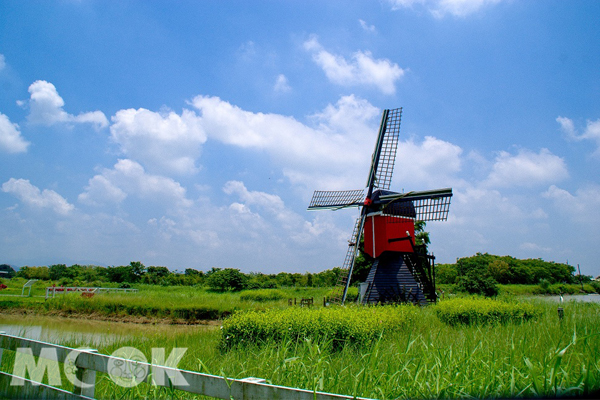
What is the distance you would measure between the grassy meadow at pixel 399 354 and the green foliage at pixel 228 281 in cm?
2720

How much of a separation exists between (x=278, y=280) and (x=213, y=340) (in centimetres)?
3831

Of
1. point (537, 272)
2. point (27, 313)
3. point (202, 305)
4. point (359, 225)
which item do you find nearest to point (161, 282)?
point (27, 313)

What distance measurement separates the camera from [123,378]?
7.60 ft

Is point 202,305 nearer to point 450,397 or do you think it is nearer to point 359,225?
point 359,225

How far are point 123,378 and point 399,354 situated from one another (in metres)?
2.71

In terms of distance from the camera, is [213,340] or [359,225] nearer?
[213,340]

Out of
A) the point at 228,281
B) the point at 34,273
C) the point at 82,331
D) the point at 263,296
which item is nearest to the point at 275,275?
the point at 228,281

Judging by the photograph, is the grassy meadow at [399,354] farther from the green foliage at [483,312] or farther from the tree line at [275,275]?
the tree line at [275,275]

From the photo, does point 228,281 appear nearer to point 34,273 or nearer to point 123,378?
point 34,273

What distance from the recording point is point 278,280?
147 ft

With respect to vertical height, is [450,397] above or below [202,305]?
above

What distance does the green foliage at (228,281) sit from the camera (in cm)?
3528

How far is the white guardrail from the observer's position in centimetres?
177

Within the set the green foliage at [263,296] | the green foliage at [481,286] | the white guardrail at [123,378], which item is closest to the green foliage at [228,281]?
the green foliage at [263,296]
